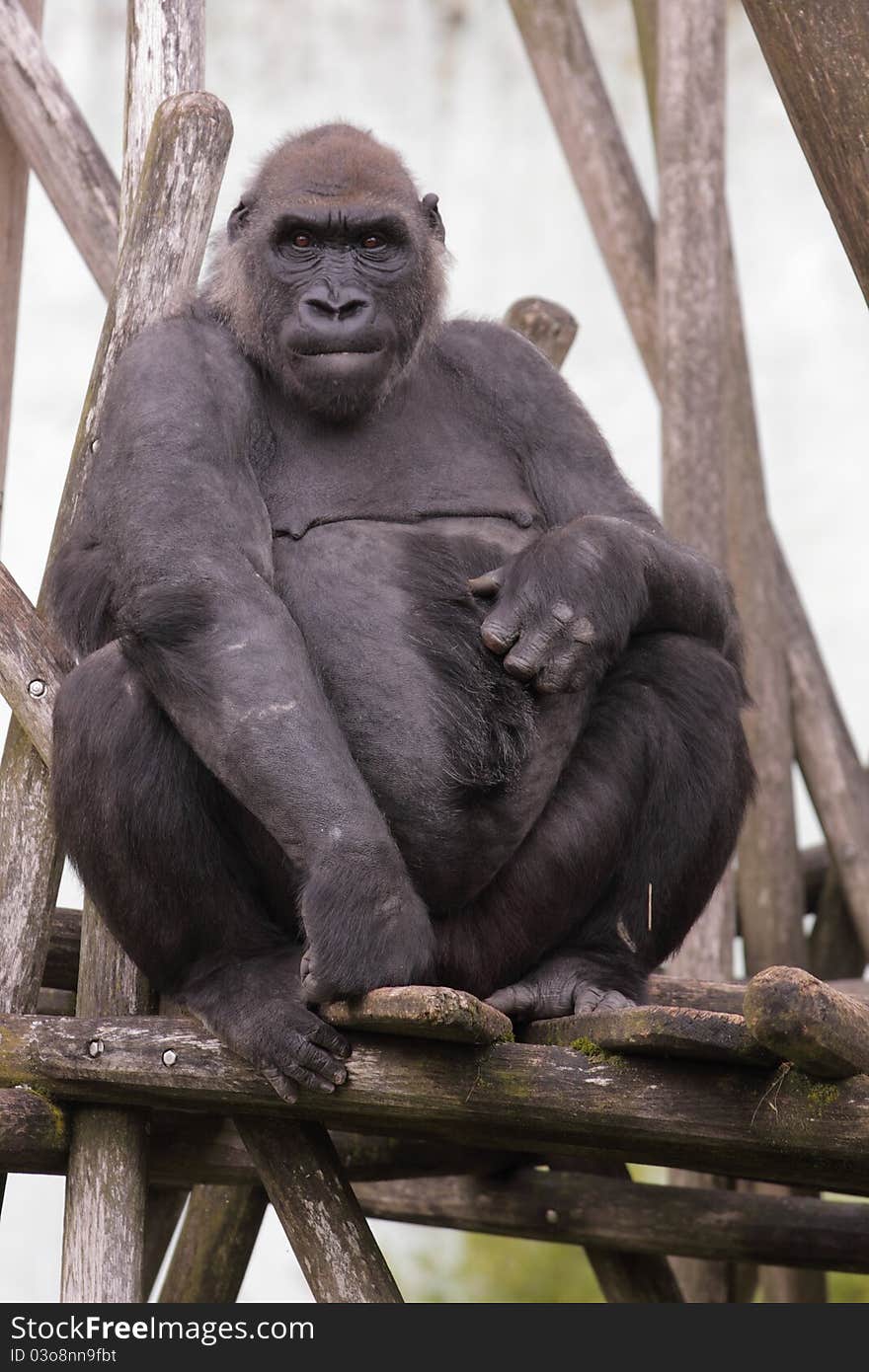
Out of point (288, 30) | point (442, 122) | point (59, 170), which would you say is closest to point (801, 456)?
point (442, 122)

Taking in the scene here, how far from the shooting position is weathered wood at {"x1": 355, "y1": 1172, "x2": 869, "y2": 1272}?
431cm

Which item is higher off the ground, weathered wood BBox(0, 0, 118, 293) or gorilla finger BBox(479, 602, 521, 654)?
weathered wood BBox(0, 0, 118, 293)

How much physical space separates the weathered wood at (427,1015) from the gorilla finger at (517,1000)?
34 cm

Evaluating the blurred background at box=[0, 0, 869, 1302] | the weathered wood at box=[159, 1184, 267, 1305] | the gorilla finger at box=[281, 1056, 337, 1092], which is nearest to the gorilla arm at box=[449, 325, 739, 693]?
the gorilla finger at box=[281, 1056, 337, 1092]

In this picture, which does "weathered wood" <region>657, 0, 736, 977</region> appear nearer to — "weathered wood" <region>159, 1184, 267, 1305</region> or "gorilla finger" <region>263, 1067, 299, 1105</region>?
"weathered wood" <region>159, 1184, 267, 1305</region>

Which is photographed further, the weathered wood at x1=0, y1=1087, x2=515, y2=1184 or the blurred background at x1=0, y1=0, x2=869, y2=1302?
the blurred background at x1=0, y1=0, x2=869, y2=1302

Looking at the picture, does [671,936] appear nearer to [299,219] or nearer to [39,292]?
[299,219]

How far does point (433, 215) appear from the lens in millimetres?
3764

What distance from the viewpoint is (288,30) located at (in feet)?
31.3

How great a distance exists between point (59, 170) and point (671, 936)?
2.50 m

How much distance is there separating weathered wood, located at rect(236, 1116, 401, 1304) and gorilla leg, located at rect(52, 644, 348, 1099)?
1.28 feet

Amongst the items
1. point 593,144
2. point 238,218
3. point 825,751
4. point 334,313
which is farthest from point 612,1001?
point 593,144

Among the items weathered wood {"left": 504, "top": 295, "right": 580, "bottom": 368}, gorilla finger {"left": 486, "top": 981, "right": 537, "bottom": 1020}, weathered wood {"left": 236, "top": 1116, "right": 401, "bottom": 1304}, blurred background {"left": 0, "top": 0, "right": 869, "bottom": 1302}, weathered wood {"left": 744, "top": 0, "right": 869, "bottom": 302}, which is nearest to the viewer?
weathered wood {"left": 744, "top": 0, "right": 869, "bottom": 302}

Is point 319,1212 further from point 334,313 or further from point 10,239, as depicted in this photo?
point 10,239
